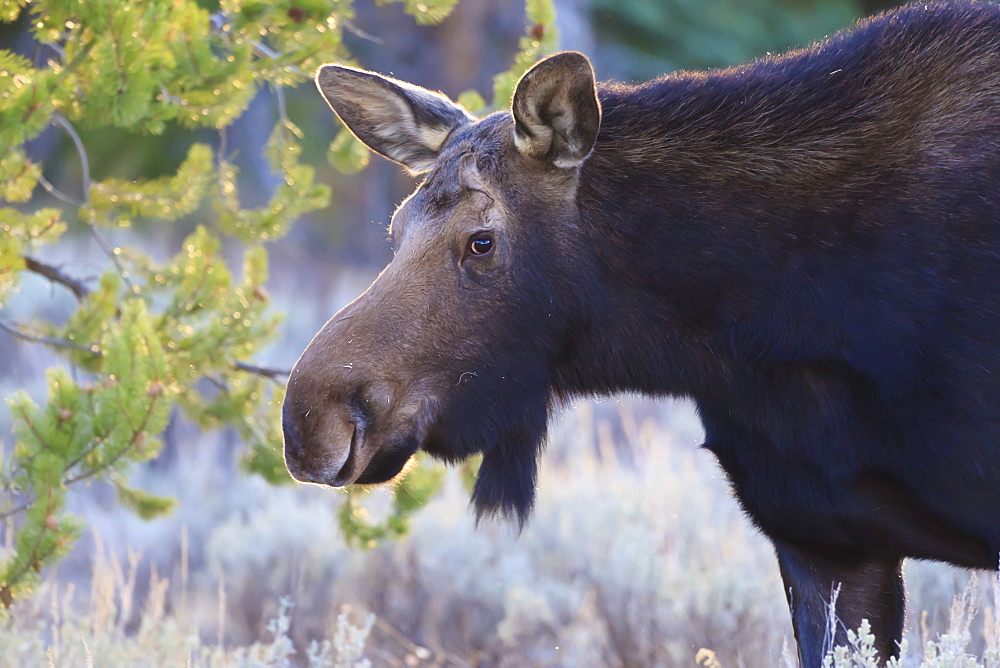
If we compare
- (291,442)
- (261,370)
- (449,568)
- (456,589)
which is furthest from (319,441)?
(449,568)

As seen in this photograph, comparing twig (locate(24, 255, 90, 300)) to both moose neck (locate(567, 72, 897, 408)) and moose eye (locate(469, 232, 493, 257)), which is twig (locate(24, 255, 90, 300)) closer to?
moose eye (locate(469, 232, 493, 257))

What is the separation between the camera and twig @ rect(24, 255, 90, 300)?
4230 mm

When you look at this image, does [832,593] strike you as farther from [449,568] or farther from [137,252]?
[137,252]

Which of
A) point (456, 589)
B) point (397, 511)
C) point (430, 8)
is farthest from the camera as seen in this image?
point (456, 589)

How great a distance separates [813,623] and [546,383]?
1.04 metres

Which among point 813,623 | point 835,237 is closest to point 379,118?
point 835,237

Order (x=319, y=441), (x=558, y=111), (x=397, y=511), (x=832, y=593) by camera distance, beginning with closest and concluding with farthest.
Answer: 1. (x=319, y=441)
2. (x=558, y=111)
3. (x=832, y=593)
4. (x=397, y=511)

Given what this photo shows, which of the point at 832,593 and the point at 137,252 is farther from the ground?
the point at 137,252

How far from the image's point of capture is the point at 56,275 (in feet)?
14.0

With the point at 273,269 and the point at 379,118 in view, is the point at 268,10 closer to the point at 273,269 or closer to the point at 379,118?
the point at 379,118

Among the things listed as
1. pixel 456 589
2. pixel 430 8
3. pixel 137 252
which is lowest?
pixel 456 589

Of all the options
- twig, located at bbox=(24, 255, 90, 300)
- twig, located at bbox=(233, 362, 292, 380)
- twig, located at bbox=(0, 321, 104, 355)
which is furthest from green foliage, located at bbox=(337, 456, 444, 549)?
twig, located at bbox=(24, 255, 90, 300)

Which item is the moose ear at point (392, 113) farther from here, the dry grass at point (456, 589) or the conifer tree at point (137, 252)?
the dry grass at point (456, 589)

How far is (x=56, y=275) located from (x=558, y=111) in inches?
85.1
